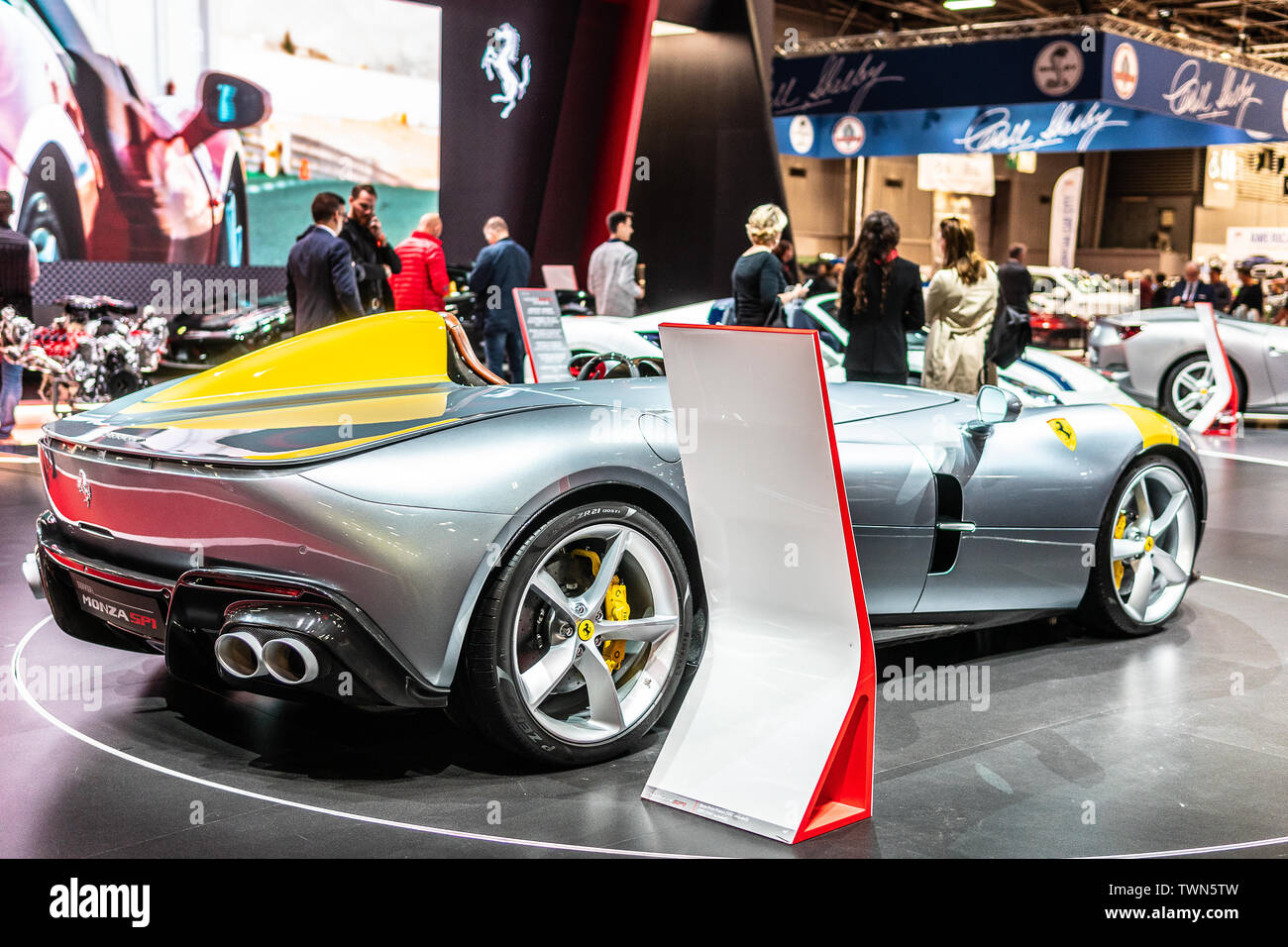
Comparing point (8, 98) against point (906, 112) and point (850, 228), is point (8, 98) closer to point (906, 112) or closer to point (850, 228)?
point (906, 112)

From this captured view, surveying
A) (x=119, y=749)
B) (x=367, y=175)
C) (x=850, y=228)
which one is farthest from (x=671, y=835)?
(x=850, y=228)

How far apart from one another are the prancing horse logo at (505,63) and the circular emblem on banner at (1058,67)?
672 centimetres

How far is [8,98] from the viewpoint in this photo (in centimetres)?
1182

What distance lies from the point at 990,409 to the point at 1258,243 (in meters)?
30.6

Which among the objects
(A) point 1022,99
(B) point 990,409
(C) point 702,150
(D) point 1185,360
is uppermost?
(A) point 1022,99

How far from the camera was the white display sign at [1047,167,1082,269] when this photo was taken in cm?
2380

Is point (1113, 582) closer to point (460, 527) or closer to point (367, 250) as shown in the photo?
point (460, 527)

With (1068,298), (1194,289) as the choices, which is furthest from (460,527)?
(1068,298)

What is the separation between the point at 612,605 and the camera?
130 inches

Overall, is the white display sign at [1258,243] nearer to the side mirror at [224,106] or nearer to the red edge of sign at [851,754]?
the side mirror at [224,106]

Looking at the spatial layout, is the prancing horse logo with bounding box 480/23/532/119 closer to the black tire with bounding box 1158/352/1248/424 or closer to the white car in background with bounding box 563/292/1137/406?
the white car in background with bounding box 563/292/1137/406

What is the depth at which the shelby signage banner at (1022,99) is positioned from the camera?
17.0m
